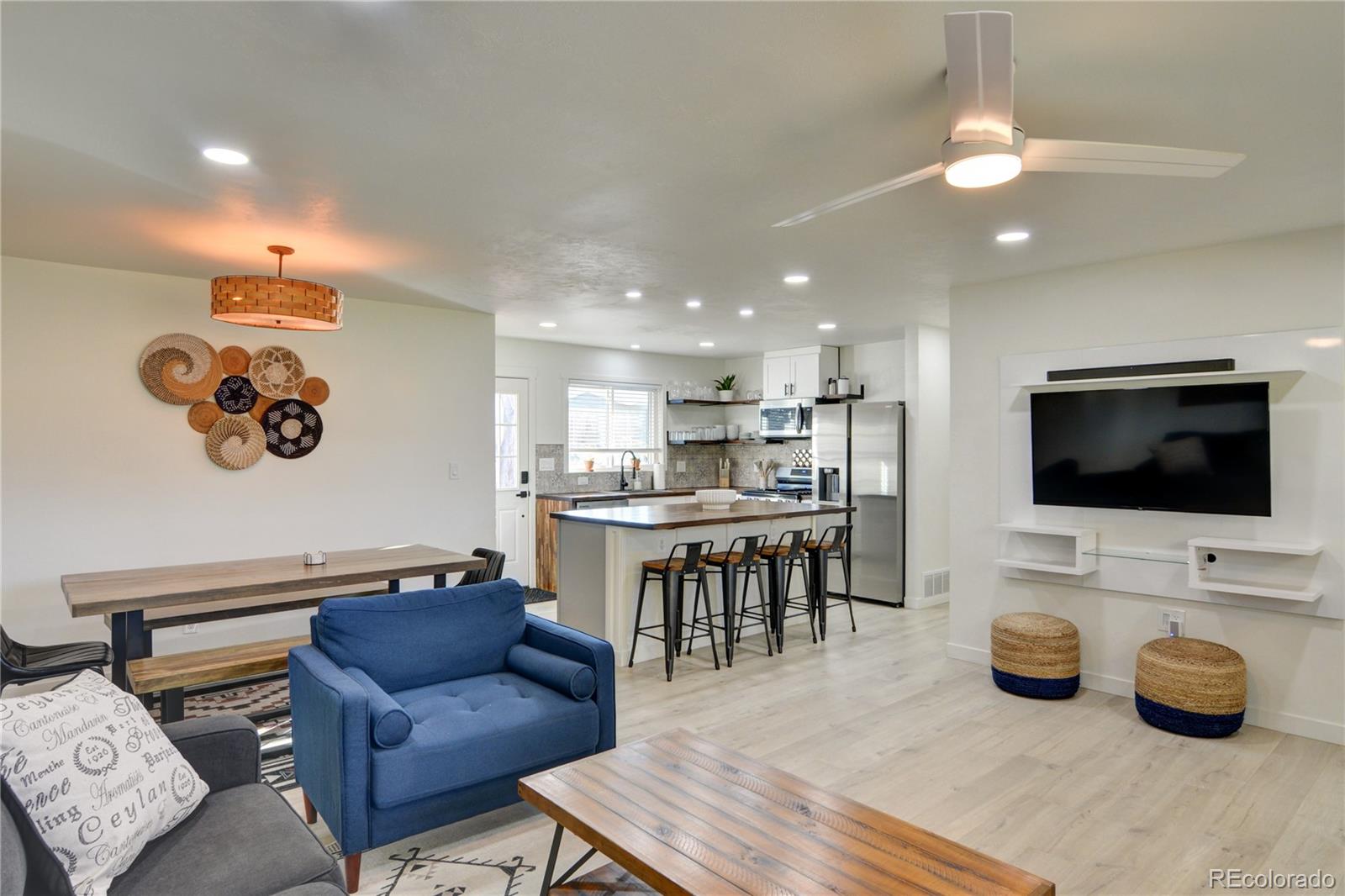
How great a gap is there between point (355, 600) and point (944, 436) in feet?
18.2

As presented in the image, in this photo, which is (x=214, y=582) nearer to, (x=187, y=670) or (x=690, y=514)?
(x=187, y=670)

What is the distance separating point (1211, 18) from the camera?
6.00ft

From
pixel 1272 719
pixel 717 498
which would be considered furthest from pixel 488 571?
pixel 1272 719

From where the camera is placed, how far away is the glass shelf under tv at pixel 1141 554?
4.00 m

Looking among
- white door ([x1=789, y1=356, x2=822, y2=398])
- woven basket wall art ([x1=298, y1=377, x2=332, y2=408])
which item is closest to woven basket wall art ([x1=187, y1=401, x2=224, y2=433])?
woven basket wall art ([x1=298, y1=377, x2=332, y2=408])

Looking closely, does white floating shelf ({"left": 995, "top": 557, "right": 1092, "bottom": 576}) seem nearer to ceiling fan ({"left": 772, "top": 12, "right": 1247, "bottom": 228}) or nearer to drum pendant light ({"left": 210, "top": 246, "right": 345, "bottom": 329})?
ceiling fan ({"left": 772, "top": 12, "right": 1247, "bottom": 228})

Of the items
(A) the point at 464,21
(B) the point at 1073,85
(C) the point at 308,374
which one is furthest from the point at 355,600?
(B) the point at 1073,85

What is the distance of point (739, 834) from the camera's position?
190 cm

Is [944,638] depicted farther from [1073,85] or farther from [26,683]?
[26,683]

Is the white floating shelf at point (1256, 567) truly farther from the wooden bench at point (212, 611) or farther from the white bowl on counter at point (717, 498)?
the wooden bench at point (212, 611)

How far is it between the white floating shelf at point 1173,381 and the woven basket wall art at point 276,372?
15.4 feet

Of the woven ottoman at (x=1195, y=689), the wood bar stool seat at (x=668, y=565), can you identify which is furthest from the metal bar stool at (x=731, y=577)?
the woven ottoman at (x=1195, y=689)

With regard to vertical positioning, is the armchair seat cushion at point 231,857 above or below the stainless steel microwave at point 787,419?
below

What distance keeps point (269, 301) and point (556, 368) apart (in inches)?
172
